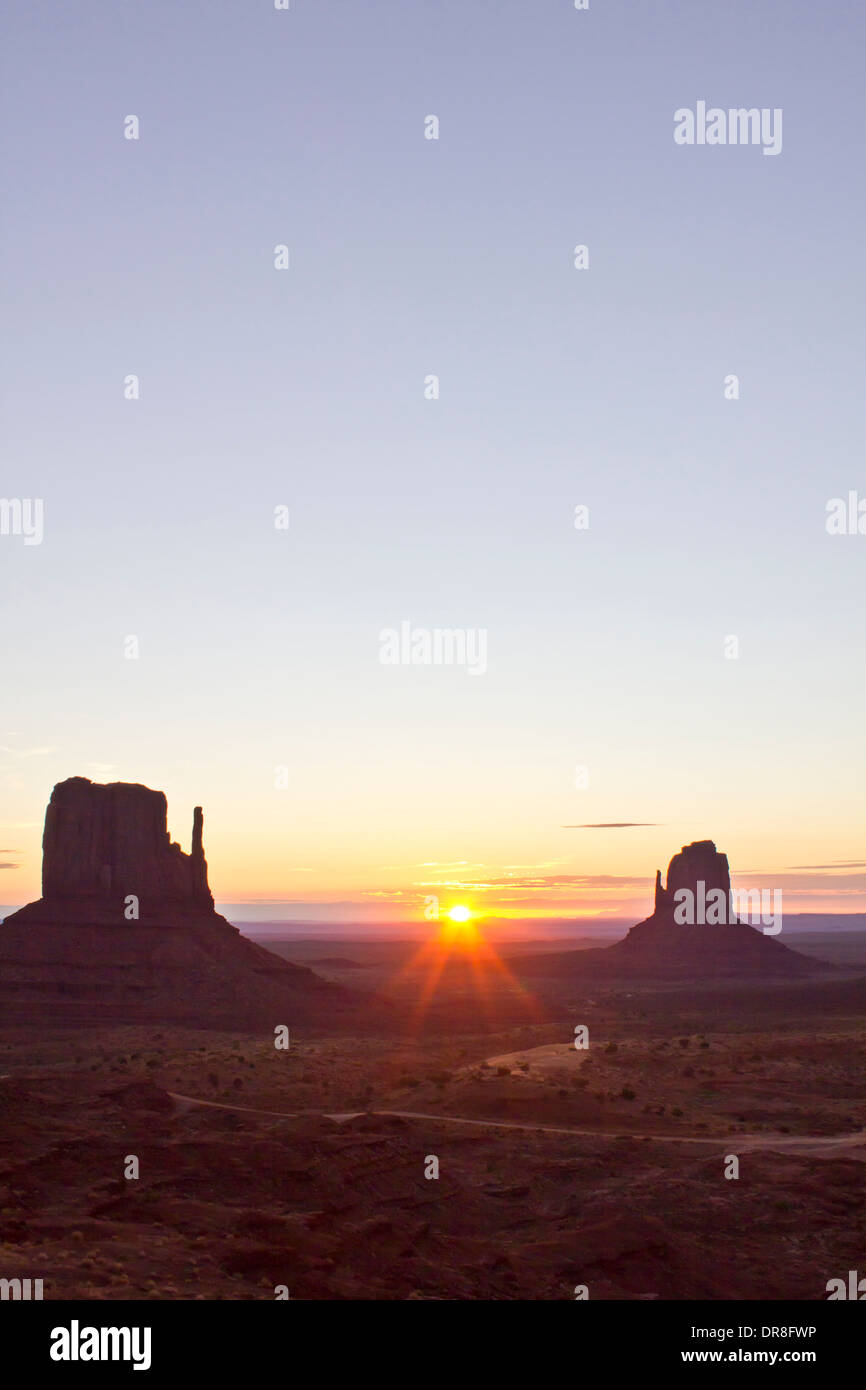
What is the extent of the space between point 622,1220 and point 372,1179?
8.30 meters

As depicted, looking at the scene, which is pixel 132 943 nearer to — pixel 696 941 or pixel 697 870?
pixel 696 941

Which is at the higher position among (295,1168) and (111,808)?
(111,808)

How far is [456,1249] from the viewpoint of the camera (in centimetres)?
3028

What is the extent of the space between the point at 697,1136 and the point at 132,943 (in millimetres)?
56307

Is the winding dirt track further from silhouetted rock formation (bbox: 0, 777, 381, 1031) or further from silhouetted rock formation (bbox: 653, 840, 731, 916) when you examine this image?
silhouetted rock formation (bbox: 653, 840, 731, 916)

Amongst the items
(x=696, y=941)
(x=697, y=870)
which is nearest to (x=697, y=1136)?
(x=696, y=941)

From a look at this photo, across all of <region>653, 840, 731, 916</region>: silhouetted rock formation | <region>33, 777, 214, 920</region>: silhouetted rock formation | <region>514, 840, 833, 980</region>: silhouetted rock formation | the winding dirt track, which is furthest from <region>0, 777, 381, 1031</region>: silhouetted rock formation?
<region>653, 840, 731, 916</region>: silhouetted rock formation

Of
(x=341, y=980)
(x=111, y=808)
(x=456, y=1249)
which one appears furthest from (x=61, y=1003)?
(x=341, y=980)

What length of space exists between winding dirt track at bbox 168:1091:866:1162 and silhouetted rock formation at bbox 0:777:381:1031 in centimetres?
3283

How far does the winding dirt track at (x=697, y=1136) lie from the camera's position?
42.1 m

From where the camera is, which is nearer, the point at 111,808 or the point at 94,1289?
the point at 94,1289

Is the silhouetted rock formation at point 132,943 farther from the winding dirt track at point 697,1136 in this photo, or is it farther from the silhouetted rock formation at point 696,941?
the silhouetted rock formation at point 696,941

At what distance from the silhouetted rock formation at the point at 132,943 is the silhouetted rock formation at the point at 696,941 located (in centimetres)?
6022

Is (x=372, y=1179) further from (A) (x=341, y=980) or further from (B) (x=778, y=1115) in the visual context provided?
(A) (x=341, y=980)
